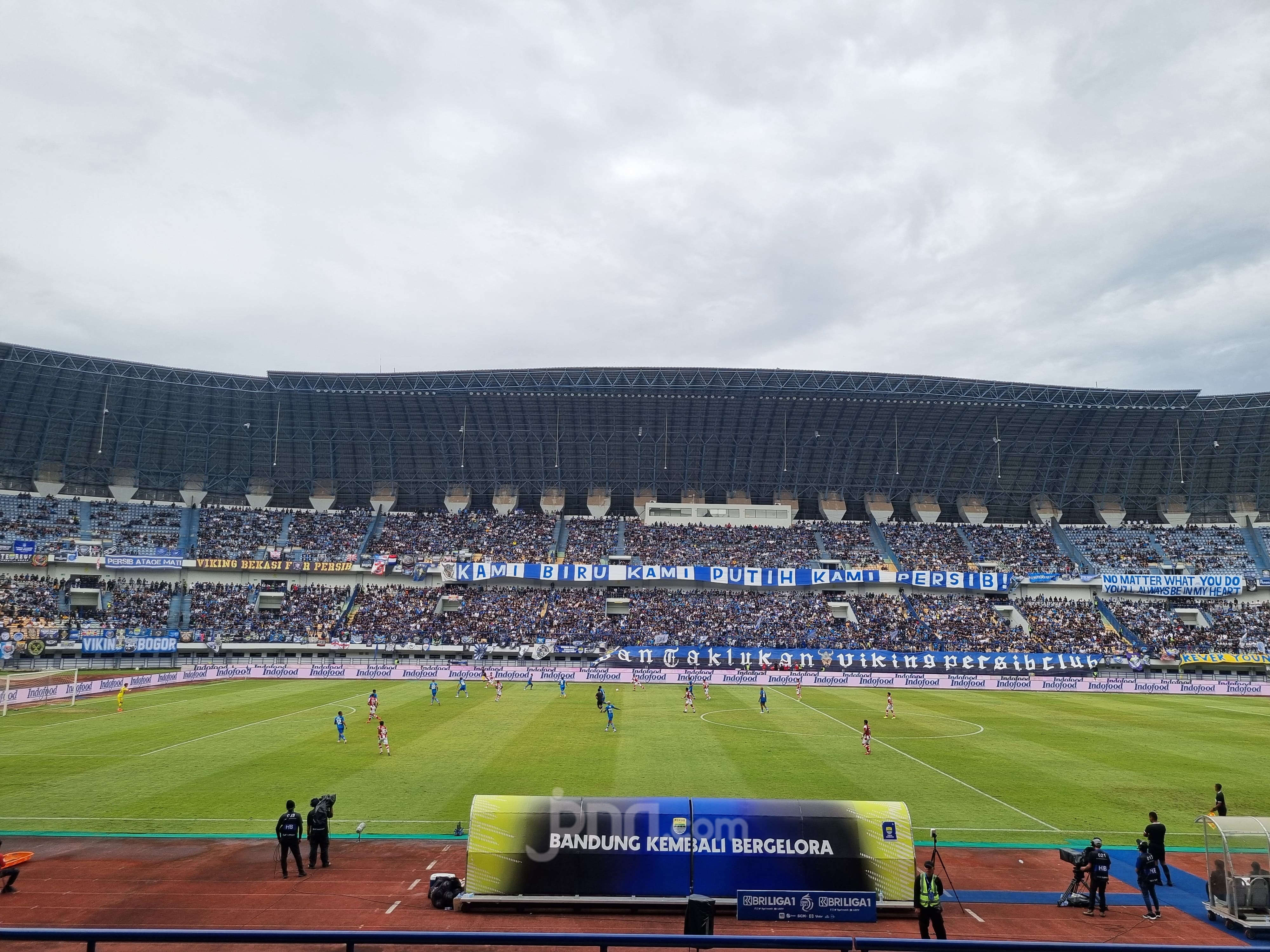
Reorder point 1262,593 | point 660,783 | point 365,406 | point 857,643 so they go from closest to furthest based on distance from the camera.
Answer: point 660,783 < point 857,643 < point 1262,593 < point 365,406

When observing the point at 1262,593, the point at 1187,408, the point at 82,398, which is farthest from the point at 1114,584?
the point at 82,398

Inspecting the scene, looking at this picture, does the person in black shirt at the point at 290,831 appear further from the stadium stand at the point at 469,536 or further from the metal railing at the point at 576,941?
the stadium stand at the point at 469,536

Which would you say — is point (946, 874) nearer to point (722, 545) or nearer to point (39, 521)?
point (722, 545)

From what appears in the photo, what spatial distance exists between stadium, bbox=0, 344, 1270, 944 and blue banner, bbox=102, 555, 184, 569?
0.47 meters

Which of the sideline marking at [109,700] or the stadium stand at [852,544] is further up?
the stadium stand at [852,544]

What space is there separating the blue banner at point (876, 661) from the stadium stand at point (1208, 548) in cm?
2445

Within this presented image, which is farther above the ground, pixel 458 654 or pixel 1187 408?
pixel 1187 408

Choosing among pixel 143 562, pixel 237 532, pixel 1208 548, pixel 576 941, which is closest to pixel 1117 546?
pixel 1208 548

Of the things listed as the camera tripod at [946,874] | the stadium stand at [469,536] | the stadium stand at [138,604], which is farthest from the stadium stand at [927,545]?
the stadium stand at [138,604]

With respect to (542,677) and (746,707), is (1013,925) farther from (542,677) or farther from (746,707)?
(542,677)

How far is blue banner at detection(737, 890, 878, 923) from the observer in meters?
14.3

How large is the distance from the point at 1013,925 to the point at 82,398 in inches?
3425

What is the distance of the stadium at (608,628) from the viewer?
59.4 feet

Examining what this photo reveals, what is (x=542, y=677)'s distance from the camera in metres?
58.9
